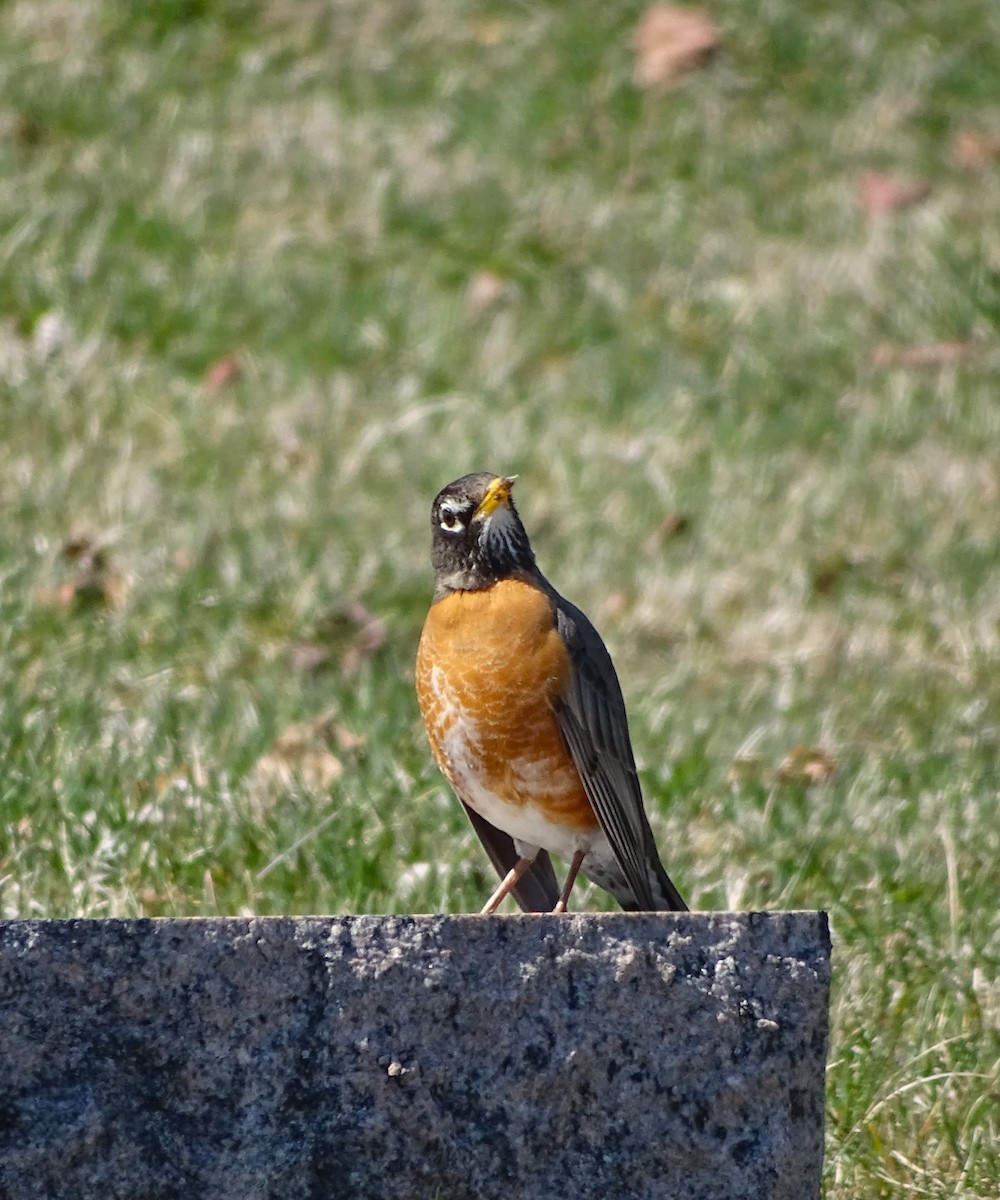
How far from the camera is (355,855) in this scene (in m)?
4.58

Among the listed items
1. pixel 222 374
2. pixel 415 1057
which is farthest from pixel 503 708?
→ pixel 222 374

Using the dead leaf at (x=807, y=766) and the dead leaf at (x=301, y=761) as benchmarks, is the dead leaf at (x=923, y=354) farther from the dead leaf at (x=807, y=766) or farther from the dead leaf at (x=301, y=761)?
the dead leaf at (x=301, y=761)

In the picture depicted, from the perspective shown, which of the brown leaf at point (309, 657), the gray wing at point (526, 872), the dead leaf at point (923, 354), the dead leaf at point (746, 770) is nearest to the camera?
the gray wing at point (526, 872)

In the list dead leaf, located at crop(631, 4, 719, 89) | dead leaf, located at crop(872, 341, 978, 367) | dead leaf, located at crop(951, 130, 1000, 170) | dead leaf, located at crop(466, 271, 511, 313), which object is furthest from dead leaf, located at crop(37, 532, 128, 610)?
dead leaf, located at crop(951, 130, 1000, 170)

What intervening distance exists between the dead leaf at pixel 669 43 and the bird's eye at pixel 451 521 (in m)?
6.89

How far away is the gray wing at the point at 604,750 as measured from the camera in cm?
330

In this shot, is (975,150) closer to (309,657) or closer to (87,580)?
(309,657)

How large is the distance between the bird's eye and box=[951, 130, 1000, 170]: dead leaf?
6.70m

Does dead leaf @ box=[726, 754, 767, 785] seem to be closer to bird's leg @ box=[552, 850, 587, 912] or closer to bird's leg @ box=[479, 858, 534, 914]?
bird's leg @ box=[479, 858, 534, 914]

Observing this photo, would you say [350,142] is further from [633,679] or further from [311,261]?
[633,679]

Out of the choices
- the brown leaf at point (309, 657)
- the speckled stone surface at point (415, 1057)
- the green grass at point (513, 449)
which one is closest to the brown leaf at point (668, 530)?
the green grass at point (513, 449)

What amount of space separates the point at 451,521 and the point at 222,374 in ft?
13.8

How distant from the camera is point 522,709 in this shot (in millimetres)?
3254

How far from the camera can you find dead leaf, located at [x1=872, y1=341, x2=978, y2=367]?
323 inches
